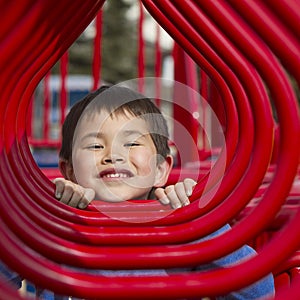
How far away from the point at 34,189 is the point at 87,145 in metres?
0.24

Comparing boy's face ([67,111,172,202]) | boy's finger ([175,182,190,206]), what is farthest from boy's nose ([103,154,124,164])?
boy's finger ([175,182,190,206])

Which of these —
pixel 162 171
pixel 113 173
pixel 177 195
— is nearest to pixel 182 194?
pixel 177 195

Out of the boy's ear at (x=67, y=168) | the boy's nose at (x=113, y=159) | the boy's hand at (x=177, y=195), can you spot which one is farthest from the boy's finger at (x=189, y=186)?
the boy's ear at (x=67, y=168)

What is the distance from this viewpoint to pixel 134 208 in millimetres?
1019

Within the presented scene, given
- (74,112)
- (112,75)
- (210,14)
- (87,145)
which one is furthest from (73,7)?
(112,75)

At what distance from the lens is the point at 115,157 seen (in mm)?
1166

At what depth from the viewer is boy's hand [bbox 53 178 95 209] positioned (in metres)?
1.09

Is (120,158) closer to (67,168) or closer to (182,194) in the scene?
(182,194)

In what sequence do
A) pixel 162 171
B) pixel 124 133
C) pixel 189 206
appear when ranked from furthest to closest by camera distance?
pixel 162 171
pixel 124 133
pixel 189 206

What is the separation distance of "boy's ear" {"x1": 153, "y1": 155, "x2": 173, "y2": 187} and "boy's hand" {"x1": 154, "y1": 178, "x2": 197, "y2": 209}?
14 cm

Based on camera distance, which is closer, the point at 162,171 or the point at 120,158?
the point at 120,158

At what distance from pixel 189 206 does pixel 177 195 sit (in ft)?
0.48

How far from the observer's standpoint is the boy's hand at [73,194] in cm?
109

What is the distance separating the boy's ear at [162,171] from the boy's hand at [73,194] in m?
0.20
